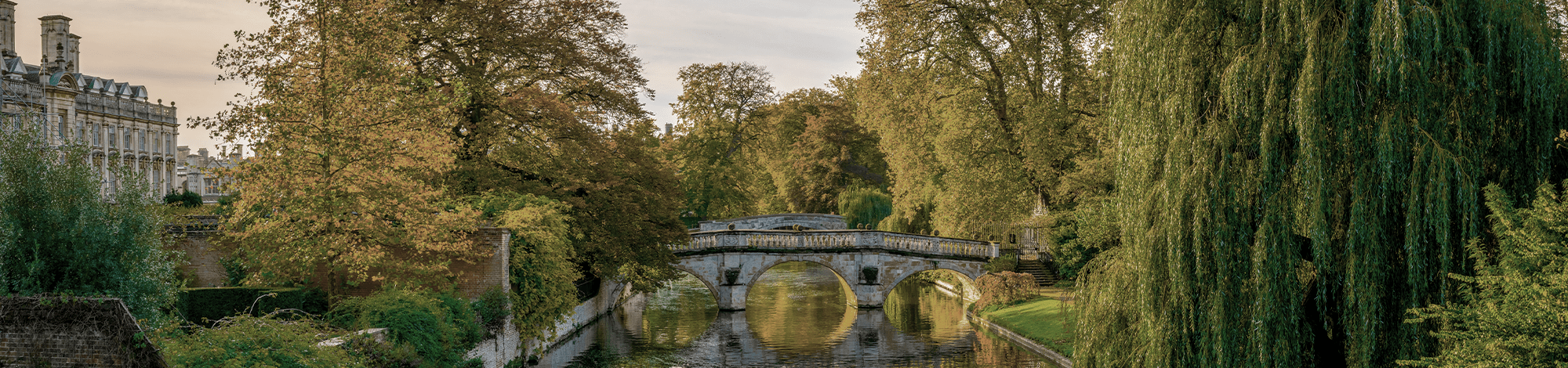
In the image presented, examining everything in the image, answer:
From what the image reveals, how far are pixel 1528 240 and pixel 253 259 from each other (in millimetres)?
14536

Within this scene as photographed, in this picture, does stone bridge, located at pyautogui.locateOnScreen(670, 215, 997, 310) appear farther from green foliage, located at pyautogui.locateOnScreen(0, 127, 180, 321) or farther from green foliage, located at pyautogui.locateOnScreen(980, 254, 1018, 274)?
green foliage, located at pyautogui.locateOnScreen(0, 127, 180, 321)

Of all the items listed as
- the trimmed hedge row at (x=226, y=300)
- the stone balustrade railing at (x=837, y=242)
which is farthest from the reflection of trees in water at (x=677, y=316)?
the trimmed hedge row at (x=226, y=300)

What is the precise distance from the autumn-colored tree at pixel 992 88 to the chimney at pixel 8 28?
1420 inches

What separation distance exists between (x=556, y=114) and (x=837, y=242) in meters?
13.2

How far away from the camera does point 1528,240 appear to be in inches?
312

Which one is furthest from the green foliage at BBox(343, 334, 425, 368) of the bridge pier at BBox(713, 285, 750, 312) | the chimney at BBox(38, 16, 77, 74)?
the chimney at BBox(38, 16, 77, 74)

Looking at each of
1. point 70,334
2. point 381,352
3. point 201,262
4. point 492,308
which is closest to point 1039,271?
point 492,308

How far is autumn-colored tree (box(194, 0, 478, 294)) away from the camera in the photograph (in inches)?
566

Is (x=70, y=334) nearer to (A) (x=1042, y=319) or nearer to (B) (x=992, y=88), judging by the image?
(A) (x=1042, y=319)

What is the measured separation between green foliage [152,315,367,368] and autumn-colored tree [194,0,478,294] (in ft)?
13.0

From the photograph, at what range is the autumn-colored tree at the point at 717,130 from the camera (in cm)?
4862

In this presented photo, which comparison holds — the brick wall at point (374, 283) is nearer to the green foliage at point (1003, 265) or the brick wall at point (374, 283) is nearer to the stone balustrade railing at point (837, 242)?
the stone balustrade railing at point (837, 242)

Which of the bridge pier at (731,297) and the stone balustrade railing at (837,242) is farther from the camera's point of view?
the bridge pier at (731,297)

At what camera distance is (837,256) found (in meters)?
32.9
